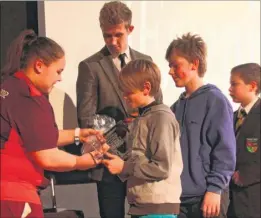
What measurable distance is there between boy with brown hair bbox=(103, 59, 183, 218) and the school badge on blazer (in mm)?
885

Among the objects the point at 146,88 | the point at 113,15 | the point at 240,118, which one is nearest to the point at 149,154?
the point at 146,88

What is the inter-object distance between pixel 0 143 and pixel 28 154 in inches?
4.1

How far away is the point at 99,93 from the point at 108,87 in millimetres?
58

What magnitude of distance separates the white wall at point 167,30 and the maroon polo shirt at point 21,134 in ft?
4.83

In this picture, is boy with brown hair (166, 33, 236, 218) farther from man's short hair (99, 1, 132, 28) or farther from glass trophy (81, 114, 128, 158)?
man's short hair (99, 1, 132, 28)

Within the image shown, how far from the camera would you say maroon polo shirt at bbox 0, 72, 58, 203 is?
1.82 meters

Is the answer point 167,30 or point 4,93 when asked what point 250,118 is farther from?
point 4,93

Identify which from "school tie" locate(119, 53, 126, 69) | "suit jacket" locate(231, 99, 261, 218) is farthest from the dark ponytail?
"suit jacket" locate(231, 99, 261, 218)

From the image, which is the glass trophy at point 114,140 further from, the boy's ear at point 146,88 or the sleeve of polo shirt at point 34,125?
the sleeve of polo shirt at point 34,125

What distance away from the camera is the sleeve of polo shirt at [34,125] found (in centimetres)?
182

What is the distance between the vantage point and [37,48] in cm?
192

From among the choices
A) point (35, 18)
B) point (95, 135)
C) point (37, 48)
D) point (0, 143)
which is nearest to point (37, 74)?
point (37, 48)

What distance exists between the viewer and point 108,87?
8.87 ft

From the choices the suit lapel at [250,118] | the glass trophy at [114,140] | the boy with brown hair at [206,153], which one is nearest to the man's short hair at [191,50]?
the boy with brown hair at [206,153]
